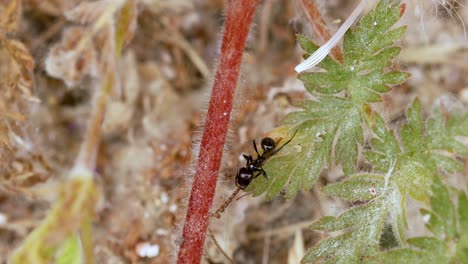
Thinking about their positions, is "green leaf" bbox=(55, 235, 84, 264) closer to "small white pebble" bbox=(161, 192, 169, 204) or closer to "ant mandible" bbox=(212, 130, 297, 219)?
"ant mandible" bbox=(212, 130, 297, 219)

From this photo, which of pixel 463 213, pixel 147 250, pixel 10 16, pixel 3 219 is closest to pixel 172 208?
pixel 147 250

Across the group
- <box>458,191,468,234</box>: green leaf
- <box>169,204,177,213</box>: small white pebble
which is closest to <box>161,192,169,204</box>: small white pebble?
<box>169,204,177,213</box>: small white pebble

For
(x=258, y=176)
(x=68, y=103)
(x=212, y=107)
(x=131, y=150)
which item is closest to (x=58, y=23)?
(x=68, y=103)

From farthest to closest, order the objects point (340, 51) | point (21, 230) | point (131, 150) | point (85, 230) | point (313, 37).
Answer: point (131, 150)
point (21, 230)
point (313, 37)
point (340, 51)
point (85, 230)

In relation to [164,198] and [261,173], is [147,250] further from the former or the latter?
[261,173]

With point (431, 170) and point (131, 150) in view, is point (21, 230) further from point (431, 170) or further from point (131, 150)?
point (431, 170)

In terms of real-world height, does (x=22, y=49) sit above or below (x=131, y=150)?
above
